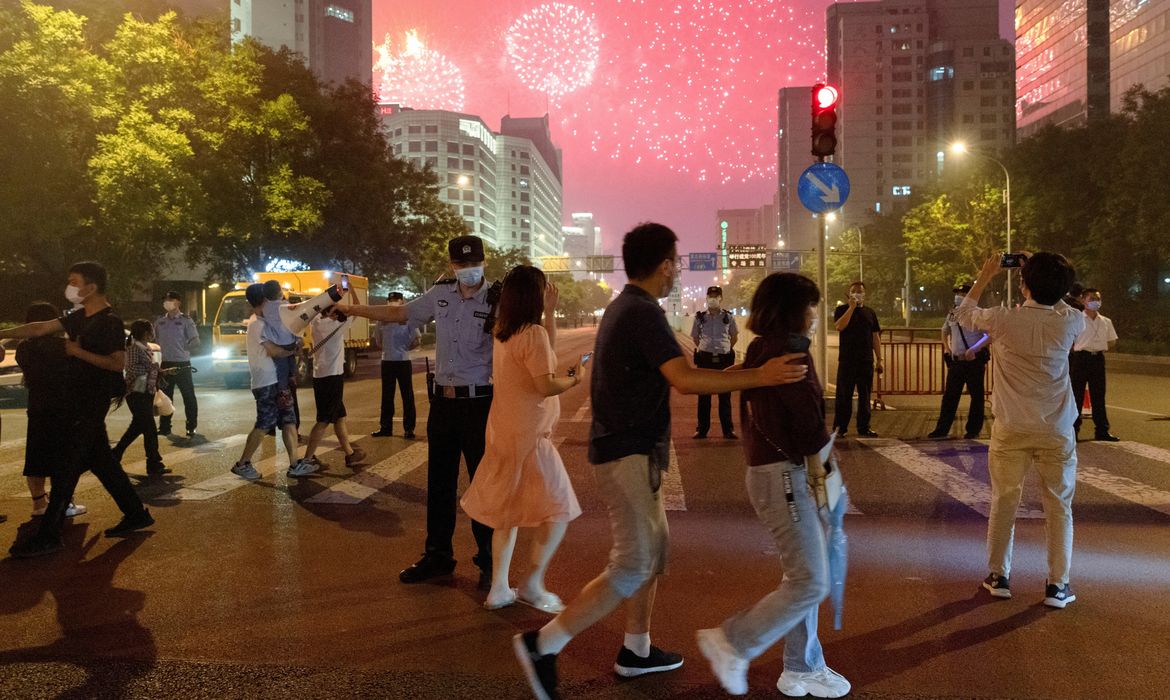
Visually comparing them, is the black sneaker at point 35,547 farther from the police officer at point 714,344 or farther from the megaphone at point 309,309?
the police officer at point 714,344

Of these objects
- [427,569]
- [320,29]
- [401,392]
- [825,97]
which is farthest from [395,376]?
[320,29]

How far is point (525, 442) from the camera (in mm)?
4438

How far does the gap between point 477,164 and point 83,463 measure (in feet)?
517

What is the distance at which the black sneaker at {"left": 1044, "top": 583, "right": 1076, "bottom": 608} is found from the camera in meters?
4.65

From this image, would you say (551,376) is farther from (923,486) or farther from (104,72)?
(104,72)

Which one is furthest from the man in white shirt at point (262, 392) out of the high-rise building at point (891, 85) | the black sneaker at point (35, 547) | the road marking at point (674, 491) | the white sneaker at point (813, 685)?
the high-rise building at point (891, 85)

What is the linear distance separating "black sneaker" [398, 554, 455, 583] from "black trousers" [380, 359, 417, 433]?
21.0ft

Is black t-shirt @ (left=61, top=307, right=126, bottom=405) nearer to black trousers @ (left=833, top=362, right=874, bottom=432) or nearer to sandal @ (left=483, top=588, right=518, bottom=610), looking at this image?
sandal @ (left=483, top=588, right=518, bottom=610)

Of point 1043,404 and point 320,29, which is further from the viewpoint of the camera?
point 320,29

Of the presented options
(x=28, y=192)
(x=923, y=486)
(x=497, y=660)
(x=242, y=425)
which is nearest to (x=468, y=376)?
(x=497, y=660)

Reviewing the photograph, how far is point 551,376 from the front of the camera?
4.26 metres

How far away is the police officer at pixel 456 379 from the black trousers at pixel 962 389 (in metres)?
7.70

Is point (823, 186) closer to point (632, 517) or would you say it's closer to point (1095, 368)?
point (1095, 368)

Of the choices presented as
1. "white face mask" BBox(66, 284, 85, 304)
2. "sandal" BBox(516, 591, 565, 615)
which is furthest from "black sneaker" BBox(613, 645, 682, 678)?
"white face mask" BBox(66, 284, 85, 304)
